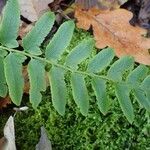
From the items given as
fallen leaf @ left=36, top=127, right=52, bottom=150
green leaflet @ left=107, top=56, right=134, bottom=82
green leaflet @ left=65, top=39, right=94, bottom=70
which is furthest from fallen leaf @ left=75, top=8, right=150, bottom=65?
fallen leaf @ left=36, top=127, right=52, bottom=150

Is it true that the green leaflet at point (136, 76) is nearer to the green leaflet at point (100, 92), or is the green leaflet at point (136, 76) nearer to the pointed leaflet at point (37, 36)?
the green leaflet at point (100, 92)

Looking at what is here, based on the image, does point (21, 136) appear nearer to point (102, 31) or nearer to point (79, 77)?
point (79, 77)

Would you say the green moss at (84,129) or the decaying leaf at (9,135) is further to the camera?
the green moss at (84,129)

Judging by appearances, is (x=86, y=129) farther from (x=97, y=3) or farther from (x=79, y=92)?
(x=97, y=3)

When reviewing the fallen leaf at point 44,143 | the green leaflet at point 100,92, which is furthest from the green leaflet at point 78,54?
the fallen leaf at point 44,143

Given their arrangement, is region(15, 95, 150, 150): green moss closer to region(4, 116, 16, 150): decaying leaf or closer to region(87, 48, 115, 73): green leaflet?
region(4, 116, 16, 150): decaying leaf
